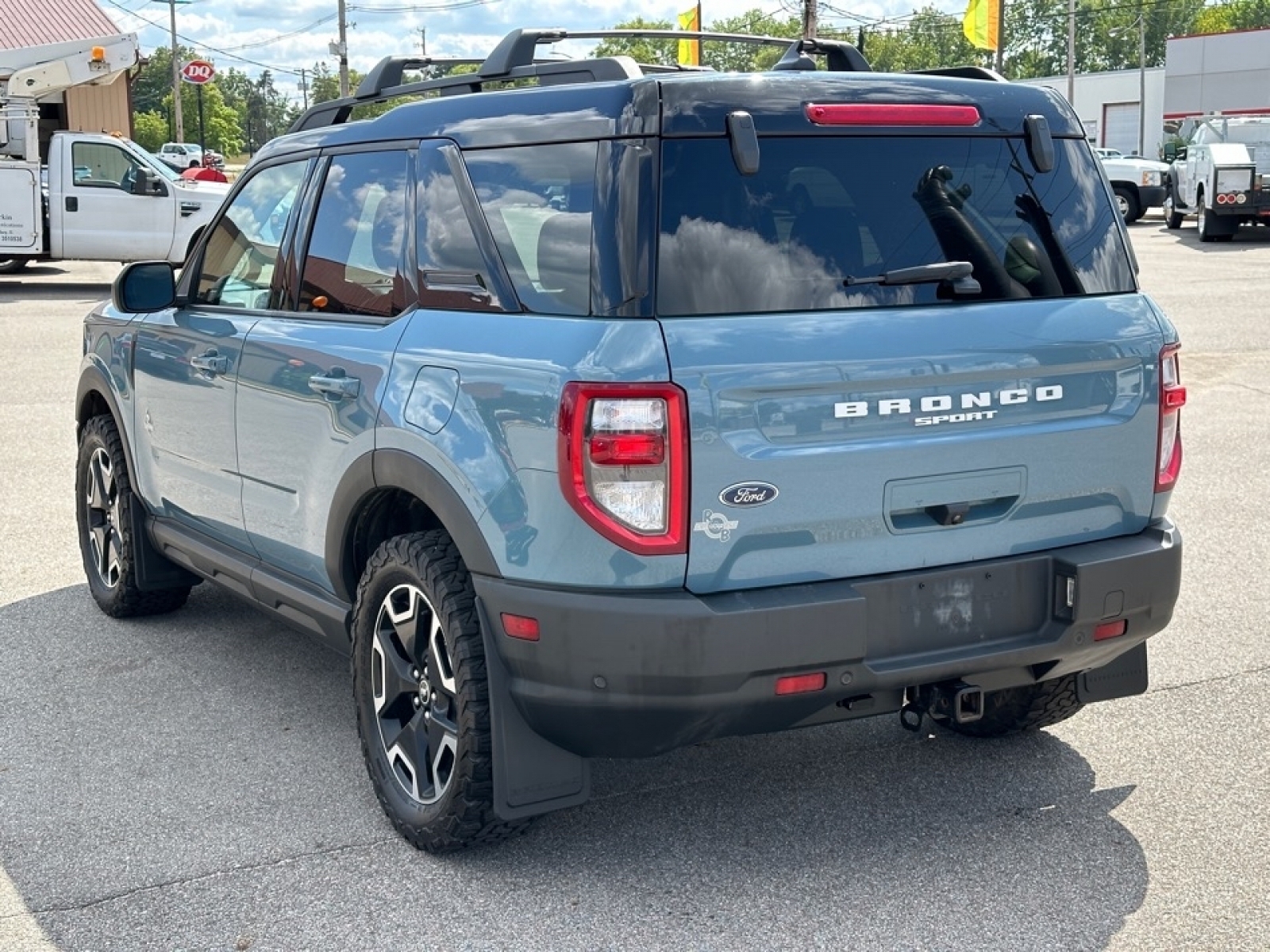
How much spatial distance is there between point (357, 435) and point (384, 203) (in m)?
0.69

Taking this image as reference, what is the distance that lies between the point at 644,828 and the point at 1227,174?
984 inches

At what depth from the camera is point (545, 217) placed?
3744mm

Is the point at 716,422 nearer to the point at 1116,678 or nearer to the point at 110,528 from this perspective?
the point at 1116,678

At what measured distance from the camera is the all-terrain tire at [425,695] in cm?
380

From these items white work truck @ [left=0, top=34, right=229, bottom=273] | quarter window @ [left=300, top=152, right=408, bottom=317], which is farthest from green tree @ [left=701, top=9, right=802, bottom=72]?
quarter window @ [left=300, top=152, right=408, bottom=317]

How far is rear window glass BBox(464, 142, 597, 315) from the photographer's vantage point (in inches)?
142

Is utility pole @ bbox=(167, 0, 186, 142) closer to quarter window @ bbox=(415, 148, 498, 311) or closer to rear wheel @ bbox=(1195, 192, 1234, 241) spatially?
rear wheel @ bbox=(1195, 192, 1234, 241)

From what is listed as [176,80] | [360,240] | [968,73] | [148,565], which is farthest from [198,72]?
[968,73]

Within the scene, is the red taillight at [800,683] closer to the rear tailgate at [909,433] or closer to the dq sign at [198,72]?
the rear tailgate at [909,433]

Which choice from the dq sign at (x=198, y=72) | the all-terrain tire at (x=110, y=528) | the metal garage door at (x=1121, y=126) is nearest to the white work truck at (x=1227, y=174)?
the all-terrain tire at (x=110, y=528)

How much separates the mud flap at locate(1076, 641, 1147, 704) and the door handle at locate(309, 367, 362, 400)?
216 centimetres

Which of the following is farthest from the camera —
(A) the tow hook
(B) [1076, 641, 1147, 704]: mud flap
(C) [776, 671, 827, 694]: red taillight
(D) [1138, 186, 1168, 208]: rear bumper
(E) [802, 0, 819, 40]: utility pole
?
(E) [802, 0, 819, 40]: utility pole

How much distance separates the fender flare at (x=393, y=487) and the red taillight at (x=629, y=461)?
36 centimetres

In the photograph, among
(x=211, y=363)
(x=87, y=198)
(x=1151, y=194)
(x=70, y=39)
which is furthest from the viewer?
(x=1151, y=194)
